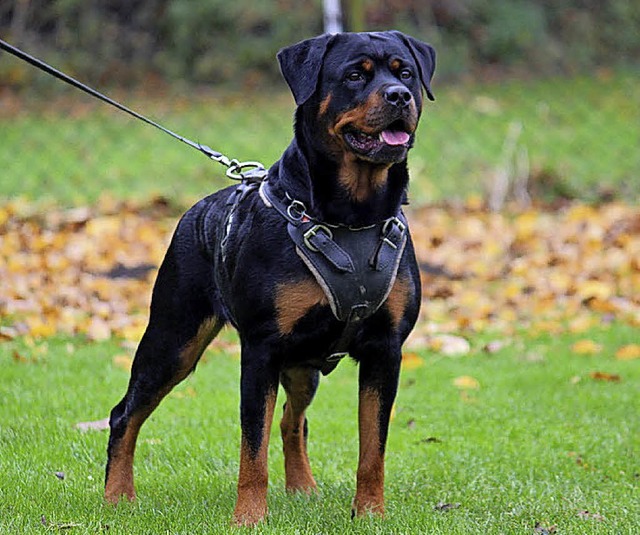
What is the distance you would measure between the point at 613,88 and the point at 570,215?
10239 millimetres

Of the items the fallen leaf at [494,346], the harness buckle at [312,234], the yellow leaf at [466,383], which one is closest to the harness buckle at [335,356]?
the harness buckle at [312,234]

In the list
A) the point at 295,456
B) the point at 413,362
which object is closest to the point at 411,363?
the point at 413,362

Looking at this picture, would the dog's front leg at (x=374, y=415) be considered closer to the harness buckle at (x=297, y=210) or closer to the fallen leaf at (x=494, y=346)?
the harness buckle at (x=297, y=210)

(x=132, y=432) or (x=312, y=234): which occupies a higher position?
(x=312, y=234)

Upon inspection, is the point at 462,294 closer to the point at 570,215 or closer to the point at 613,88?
the point at 570,215

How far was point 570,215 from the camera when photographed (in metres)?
11.2

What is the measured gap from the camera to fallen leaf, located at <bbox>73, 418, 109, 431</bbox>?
5.47m

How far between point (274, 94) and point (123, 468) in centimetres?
1703

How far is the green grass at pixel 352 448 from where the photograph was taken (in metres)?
4.15

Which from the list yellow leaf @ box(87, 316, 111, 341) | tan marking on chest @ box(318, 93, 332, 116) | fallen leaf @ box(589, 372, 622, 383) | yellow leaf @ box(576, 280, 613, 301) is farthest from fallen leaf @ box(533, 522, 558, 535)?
yellow leaf @ box(576, 280, 613, 301)

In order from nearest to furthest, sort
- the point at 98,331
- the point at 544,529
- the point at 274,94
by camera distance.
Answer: the point at 544,529, the point at 98,331, the point at 274,94

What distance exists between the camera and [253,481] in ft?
12.7

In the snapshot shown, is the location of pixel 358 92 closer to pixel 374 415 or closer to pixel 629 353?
pixel 374 415

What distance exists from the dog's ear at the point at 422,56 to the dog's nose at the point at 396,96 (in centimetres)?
38
